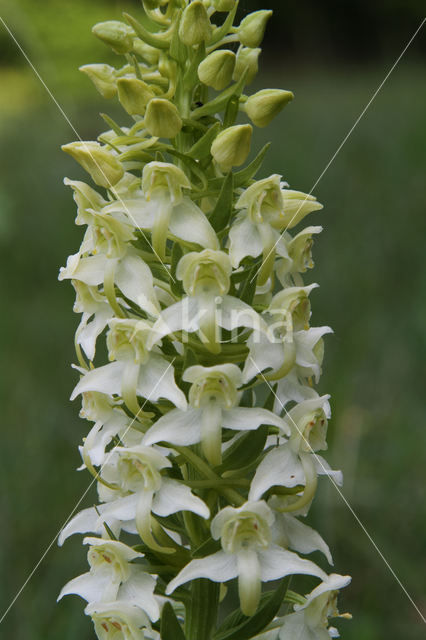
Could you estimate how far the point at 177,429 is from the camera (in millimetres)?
1532

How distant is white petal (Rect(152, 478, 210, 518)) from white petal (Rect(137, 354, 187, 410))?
0.18 meters

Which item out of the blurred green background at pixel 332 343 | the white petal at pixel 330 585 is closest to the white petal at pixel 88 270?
the white petal at pixel 330 585

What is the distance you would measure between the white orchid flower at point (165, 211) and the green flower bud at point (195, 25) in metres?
0.32

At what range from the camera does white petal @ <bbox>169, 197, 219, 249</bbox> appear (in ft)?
5.24

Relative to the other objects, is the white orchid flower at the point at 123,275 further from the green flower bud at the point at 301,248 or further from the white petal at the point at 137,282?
the green flower bud at the point at 301,248

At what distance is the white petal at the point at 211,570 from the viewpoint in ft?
4.85

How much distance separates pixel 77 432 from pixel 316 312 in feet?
6.30

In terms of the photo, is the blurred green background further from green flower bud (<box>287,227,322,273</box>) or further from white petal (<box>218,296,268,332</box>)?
white petal (<box>218,296,268,332</box>)

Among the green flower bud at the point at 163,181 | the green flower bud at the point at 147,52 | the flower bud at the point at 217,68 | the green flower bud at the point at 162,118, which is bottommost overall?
the green flower bud at the point at 163,181

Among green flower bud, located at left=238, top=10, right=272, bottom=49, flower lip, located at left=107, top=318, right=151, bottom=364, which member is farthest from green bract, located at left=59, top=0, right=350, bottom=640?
green flower bud, located at left=238, top=10, right=272, bottom=49

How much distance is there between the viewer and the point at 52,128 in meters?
10.8

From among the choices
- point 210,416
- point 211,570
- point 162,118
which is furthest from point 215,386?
point 162,118

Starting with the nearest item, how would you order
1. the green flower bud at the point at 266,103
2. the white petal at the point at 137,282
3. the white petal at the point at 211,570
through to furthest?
1. the white petal at the point at 211,570
2. the white petal at the point at 137,282
3. the green flower bud at the point at 266,103

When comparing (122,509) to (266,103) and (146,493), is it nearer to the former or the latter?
(146,493)
